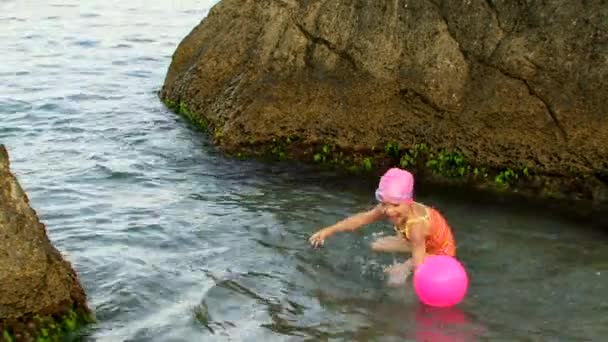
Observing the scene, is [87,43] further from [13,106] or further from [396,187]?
[396,187]

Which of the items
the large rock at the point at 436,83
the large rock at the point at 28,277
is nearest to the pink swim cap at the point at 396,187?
the large rock at the point at 436,83

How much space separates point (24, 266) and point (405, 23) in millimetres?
5951

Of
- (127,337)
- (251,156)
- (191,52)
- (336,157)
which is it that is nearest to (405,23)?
(336,157)

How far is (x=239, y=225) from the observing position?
1038cm

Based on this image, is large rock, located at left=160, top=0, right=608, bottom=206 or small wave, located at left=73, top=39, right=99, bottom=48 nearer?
large rock, located at left=160, top=0, right=608, bottom=206

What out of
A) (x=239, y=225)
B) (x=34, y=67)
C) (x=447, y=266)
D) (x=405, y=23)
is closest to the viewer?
(x=447, y=266)

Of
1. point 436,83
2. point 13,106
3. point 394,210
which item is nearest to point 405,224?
point 394,210

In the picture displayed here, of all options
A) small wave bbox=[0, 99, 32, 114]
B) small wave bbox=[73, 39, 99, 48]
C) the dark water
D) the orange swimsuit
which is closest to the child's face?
the orange swimsuit

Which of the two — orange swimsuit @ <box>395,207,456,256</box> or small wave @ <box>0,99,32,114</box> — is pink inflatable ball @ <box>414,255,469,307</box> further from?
small wave @ <box>0,99,32,114</box>

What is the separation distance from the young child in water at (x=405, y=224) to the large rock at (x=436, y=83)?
2.01 meters

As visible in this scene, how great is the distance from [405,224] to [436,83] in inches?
107

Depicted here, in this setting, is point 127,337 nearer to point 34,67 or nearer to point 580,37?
point 580,37

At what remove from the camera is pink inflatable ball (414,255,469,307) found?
26.9 feet

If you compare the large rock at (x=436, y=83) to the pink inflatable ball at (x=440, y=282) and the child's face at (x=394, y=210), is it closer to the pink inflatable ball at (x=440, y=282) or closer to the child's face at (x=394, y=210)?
the child's face at (x=394, y=210)
